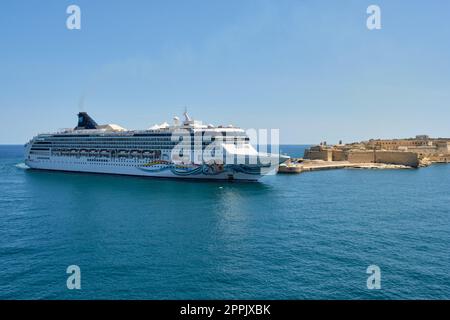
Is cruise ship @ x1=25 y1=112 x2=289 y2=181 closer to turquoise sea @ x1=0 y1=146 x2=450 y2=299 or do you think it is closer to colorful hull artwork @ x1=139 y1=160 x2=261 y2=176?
colorful hull artwork @ x1=139 y1=160 x2=261 y2=176

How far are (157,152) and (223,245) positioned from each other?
31513mm

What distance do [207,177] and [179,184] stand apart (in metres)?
3.57

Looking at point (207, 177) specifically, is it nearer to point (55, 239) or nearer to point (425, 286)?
point (55, 239)

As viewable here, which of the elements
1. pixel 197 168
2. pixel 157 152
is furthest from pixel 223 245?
pixel 157 152

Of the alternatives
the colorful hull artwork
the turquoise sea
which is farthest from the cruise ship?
the turquoise sea

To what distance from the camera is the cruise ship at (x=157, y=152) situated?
43344 millimetres

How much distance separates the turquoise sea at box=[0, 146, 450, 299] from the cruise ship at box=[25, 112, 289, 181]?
20.6 feet

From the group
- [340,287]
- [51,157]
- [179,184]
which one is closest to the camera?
[340,287]

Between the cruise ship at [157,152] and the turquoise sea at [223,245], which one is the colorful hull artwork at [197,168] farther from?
the turquoise sea at [223,245]

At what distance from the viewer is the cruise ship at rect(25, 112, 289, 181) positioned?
43.3m

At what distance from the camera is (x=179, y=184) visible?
145 feet
